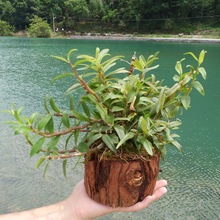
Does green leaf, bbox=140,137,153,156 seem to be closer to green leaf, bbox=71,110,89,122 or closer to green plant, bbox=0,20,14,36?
green leaf, bbox=71,110,89,122

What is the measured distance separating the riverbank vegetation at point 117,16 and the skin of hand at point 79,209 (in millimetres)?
31169

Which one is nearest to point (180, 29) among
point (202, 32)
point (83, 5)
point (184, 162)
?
point (202, 32)

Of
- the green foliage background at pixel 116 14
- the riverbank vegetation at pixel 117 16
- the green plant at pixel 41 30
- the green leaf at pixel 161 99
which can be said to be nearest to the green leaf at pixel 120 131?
the green leaf at pixel 161 99

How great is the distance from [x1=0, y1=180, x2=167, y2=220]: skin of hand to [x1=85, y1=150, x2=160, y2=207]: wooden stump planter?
0.05 ft

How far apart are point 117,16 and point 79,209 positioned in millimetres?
38051

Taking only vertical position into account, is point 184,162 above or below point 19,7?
above

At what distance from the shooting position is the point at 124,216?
113 inches

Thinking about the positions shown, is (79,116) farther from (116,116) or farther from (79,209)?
(79,209)

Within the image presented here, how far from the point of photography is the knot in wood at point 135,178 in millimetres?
829

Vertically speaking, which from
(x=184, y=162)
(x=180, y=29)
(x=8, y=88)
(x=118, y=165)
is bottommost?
(x=180, y=29)

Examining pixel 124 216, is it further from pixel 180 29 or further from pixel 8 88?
pixel 180 29

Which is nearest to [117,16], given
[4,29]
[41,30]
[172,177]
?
[41,30]

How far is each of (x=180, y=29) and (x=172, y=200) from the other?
3203 centimetres

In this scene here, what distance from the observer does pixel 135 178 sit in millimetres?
834
